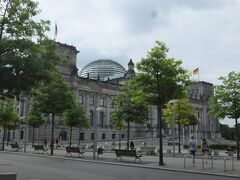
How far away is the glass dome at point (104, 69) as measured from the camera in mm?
134750

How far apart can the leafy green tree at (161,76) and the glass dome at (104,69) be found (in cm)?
10346

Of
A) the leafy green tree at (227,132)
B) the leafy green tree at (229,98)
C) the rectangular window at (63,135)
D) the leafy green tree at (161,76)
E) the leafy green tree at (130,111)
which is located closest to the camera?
the leafy green tree at (161,76)

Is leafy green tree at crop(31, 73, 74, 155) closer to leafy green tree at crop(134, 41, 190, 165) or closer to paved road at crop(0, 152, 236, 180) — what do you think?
leafy green tree at crop(134, 41, 190, 165)

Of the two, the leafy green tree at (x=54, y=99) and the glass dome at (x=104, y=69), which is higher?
the glass dome at (x=104, y=69)

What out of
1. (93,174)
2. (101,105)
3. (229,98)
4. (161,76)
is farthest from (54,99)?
(101,105)

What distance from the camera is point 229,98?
34375 millimetres

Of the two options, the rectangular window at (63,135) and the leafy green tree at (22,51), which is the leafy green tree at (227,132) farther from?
the leafy green tree at (22,51)

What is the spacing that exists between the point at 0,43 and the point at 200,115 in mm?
139765

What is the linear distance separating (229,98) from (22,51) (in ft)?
75.2

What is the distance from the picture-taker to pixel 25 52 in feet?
58.0

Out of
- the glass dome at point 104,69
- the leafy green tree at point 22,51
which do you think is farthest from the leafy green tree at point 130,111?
the glass dome at point 104,69

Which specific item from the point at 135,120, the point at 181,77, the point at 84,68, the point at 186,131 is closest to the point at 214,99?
the point at 181,77

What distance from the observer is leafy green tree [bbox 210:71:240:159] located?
34219mm

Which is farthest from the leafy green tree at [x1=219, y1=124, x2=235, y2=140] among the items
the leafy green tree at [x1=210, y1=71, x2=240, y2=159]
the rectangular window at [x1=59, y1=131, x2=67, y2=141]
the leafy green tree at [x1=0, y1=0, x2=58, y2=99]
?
the leafy green tree at [x1=0, y1=0, x2=58, y2=99]
